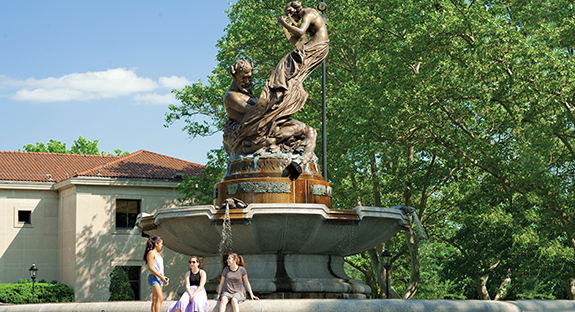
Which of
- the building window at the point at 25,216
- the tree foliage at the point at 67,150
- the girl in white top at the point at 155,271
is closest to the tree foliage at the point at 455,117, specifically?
the building window at the point at 25,216

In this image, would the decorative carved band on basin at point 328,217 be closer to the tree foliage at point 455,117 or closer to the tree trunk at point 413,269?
the tree foliage at point 455,117

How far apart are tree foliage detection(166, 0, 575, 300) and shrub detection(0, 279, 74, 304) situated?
35.6ft

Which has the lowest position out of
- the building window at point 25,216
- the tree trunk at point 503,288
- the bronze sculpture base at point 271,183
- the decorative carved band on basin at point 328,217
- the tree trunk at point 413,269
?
the tree trunk at point 503,288

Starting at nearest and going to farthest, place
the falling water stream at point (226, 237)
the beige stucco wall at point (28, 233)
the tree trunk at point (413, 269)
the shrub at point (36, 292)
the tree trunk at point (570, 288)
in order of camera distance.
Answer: the falling water stream at point (226, 237) → the tree trunk at point (413, 269) → the tree trunk at point (570, 288) → the shrub at point (36, 292) → the beige stucco wall at point (28, 233)

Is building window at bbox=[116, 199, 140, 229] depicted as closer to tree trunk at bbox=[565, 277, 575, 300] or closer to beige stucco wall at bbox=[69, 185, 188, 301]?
beige stucco wall at bbox=[69, 185, 188, 301]

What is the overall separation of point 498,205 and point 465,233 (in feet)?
6.47

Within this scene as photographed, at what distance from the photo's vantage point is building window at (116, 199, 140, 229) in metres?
37.4

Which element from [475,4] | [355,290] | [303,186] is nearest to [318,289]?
[355,290]

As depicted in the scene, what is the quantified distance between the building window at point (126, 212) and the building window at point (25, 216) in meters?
5.21

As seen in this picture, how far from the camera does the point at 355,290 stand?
12.8m

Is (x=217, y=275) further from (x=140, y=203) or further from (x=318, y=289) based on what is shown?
(x=140, y=203)

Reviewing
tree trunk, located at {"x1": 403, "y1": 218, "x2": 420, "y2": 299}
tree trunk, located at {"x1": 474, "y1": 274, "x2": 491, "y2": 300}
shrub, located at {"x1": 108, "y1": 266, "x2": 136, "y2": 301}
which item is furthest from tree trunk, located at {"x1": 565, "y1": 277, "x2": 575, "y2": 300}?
shrub, located at {"x1": 108, "y1": 266, "x2": 136, "y2": 301}

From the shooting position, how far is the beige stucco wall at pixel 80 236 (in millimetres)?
35906

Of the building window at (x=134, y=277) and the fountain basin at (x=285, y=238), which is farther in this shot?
the building window at (x=134, y=277)
